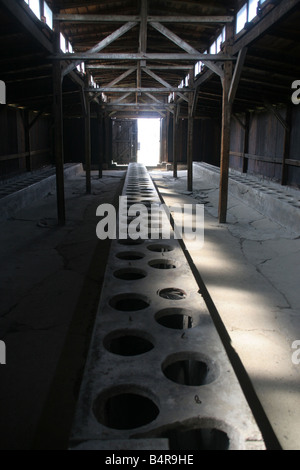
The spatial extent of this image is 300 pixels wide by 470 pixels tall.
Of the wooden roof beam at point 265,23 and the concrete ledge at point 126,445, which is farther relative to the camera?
the wooden roof beam at point 265,23

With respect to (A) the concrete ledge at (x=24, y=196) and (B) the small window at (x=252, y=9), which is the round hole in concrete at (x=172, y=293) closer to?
(A) the concrete ledge at (x=24, y=196)

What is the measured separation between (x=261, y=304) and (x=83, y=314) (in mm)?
1961

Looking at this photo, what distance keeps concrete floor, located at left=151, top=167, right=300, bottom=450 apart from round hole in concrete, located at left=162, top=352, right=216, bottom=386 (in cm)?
34

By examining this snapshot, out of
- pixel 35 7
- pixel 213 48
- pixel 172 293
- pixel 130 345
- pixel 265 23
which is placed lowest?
pixel 130 345

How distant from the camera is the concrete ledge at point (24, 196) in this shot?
364 inches

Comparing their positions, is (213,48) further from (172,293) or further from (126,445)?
(126,445)

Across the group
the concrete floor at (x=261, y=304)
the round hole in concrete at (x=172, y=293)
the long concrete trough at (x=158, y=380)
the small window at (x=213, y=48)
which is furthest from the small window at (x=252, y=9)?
the round hole in concrete at (x=172, y=293)

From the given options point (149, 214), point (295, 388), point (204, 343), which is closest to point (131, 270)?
point (204, 343)

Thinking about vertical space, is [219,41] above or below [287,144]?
above

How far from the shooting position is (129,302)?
174 inches

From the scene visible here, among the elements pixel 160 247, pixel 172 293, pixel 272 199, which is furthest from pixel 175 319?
pixel 272 199

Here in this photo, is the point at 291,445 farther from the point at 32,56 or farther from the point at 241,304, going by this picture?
the point at 32,56

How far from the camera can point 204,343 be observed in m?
3.08

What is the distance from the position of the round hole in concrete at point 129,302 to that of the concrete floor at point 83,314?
0.32m
